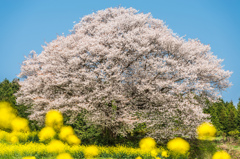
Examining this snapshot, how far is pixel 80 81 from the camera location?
17422 millimetres

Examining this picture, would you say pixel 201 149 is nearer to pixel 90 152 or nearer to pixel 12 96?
pixel 90 152

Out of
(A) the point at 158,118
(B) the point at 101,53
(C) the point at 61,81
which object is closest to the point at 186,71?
(A) the point at 158,118

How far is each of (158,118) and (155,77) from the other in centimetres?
333

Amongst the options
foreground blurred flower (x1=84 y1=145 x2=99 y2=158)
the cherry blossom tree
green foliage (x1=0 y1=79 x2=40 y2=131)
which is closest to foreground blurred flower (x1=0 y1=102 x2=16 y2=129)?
the cherry blossom tree

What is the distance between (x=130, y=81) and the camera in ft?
59.3

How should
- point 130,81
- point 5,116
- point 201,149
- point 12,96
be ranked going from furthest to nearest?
point 12,96
point 201,149
point 130,81
point 5,116

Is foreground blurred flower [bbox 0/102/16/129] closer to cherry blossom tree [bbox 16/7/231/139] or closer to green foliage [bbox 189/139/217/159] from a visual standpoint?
cherry blossom tree [bbox 16/7/231/139]

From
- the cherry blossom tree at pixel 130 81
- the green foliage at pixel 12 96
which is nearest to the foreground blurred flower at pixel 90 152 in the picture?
the cherry blossom tree at pixel 130 81

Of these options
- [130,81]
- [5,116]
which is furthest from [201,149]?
[5,116]

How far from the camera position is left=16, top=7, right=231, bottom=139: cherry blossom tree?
54.7 feet

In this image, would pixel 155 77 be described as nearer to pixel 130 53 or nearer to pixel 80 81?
pixel 130 53

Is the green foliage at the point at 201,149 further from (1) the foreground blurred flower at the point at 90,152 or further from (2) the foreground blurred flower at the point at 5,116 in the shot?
(2) the foreground blurred flower at the point at 5,116

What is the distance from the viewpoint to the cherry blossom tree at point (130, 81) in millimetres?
16688

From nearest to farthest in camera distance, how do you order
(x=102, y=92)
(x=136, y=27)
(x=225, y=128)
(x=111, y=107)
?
(x=102, y=92), (x=111, y=107), (x=136, y=27), (x=225, y=128)
